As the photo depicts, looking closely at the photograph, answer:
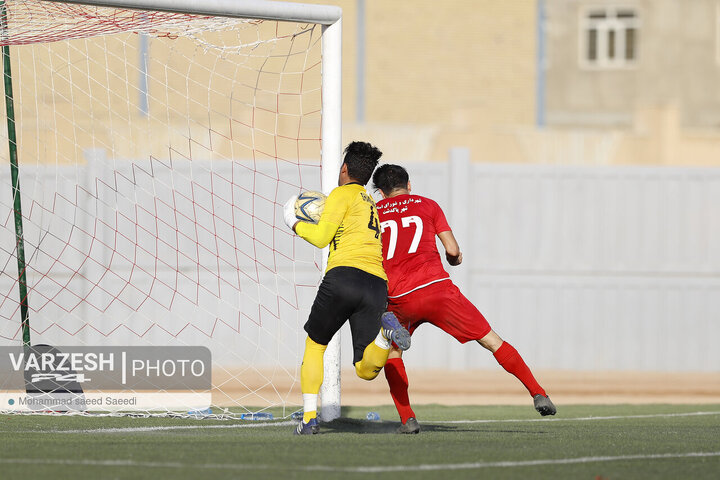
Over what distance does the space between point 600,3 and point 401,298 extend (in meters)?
35.5

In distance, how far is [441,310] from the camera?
25.9 ft

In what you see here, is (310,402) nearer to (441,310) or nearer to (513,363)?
(441,310)

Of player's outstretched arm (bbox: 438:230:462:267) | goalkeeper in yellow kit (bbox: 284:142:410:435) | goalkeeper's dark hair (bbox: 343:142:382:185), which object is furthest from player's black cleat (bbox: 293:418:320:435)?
goalkeeper's dark hair (bbox: 343:142:382:185)

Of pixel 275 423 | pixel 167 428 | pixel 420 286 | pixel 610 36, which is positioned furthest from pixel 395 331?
pixel 610 36

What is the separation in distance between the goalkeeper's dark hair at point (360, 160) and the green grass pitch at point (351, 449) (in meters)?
1.58

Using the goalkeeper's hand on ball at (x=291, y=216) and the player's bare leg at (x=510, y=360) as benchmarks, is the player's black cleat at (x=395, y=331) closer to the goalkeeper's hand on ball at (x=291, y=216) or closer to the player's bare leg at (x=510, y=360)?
the goalkeeper's hand on ball at (x=291, y=216)

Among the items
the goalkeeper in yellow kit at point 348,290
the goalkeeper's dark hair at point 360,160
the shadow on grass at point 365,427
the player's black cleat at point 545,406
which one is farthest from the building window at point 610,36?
the goalkeeper in yellow kit at point 348,290

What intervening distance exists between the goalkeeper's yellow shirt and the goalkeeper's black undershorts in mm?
70

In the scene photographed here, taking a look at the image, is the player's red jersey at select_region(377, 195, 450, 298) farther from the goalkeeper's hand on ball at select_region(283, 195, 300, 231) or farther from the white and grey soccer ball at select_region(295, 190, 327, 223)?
the goalkeeper's hand on ball at select_region(283, 195, 300, 231)

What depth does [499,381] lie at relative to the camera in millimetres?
13828

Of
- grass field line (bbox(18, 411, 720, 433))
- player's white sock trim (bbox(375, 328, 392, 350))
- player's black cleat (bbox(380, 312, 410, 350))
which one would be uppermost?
player's black cleat (bbox(380, 312, 410, 350))

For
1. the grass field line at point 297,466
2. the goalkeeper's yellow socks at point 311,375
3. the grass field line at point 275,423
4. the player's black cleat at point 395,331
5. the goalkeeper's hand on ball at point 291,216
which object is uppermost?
the goalkeeper's hand on ball at point 291,216

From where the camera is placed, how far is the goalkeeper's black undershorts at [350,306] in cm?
732

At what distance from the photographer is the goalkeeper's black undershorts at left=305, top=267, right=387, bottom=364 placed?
7324mm
